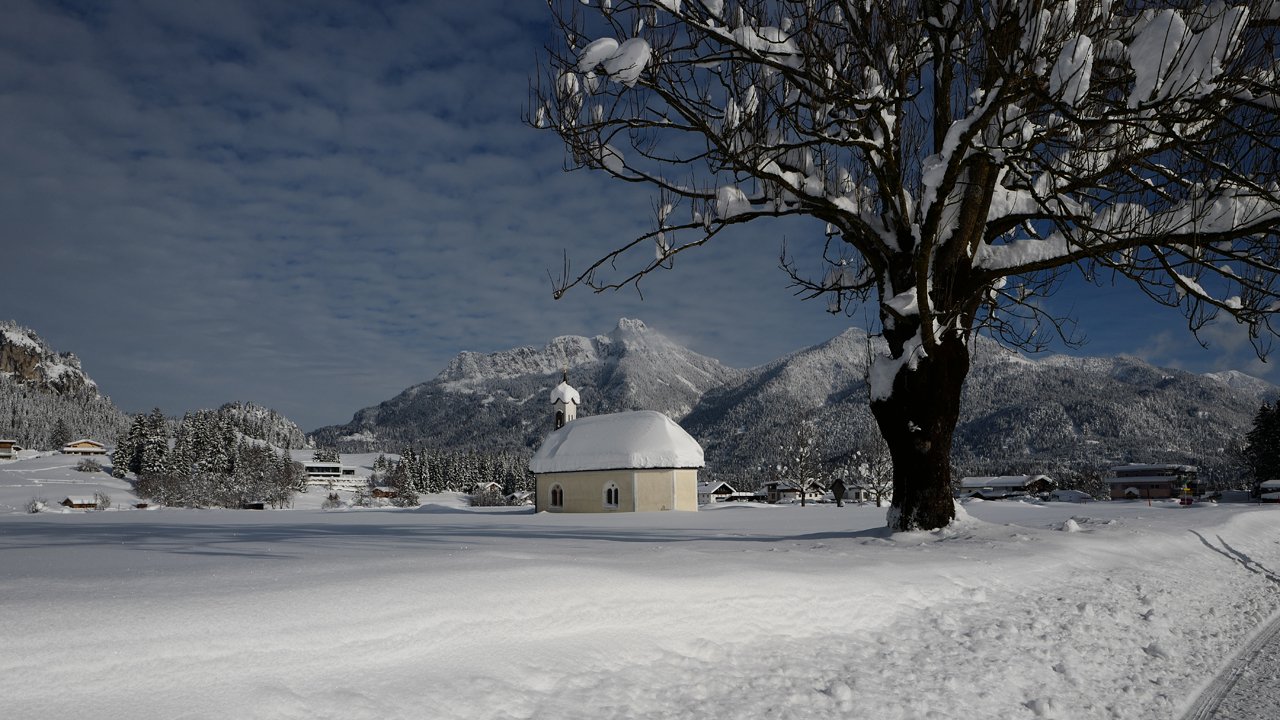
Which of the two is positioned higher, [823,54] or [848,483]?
[823,54]

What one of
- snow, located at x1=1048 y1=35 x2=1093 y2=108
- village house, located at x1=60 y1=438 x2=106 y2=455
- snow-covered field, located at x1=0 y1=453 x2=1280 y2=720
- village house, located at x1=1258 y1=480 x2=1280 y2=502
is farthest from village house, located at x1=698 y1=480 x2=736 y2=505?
village house, located at x1=60 y1=438 x2=106 y2=455

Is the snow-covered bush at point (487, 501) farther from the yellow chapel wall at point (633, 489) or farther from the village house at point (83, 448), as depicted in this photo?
the village house at point (83, 448)

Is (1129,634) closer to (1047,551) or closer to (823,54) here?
(1047,551)

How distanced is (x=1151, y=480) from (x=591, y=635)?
Result: 367 ft

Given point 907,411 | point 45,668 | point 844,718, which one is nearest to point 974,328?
point 907,411

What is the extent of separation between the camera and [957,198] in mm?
10094

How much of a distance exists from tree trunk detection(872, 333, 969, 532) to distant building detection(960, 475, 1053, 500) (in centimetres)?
8962

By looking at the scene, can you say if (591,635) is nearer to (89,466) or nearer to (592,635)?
(592,635)

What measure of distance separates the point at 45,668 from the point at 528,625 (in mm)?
2528

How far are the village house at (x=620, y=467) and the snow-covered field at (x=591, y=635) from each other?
2847 cm

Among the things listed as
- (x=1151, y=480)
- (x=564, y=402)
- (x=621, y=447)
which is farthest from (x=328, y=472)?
(x=1151, y=480)

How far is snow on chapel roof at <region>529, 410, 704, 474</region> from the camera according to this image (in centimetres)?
3675

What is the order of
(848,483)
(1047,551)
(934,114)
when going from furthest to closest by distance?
(848,483) → (934,114) → (1047,551)

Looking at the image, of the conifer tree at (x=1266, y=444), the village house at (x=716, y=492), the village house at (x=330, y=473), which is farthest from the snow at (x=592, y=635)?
the village house at (x=330, y=473)
